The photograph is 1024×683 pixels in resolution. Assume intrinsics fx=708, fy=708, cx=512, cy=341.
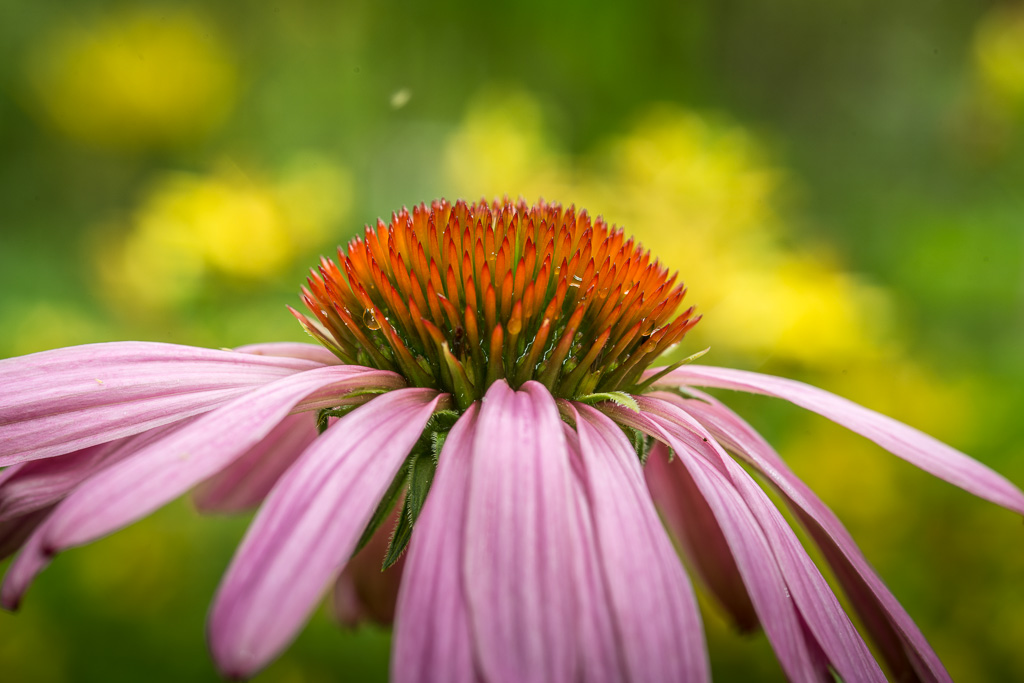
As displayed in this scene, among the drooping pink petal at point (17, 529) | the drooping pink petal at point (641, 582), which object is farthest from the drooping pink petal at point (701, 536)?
the drooping pink petal at point (17, 529)

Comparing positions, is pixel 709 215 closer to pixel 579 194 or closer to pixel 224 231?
pixel 579 194

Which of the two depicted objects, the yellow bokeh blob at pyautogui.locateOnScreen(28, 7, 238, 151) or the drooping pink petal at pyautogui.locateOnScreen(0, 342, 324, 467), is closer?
the drooping pink petal at pyautogui.locateOnScreen(0, 342, 324, 467)

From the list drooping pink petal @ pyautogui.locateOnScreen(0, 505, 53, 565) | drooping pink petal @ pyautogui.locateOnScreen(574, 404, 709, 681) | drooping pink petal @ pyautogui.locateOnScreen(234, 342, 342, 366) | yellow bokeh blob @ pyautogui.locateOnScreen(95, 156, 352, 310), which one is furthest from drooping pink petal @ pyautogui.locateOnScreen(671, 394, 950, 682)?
yellow bokeh blob @ pyautogui.locateOnScreen(95, 156, 352, 310)

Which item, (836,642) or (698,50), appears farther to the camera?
(698,50)

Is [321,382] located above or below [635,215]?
below

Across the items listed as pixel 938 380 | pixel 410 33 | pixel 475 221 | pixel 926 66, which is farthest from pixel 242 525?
pixel 926 66

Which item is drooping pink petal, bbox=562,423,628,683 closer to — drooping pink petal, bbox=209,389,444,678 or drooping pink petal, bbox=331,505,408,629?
drooping pink petal, bbox=209,389,444,678

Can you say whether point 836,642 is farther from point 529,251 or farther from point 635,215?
point 635,215
